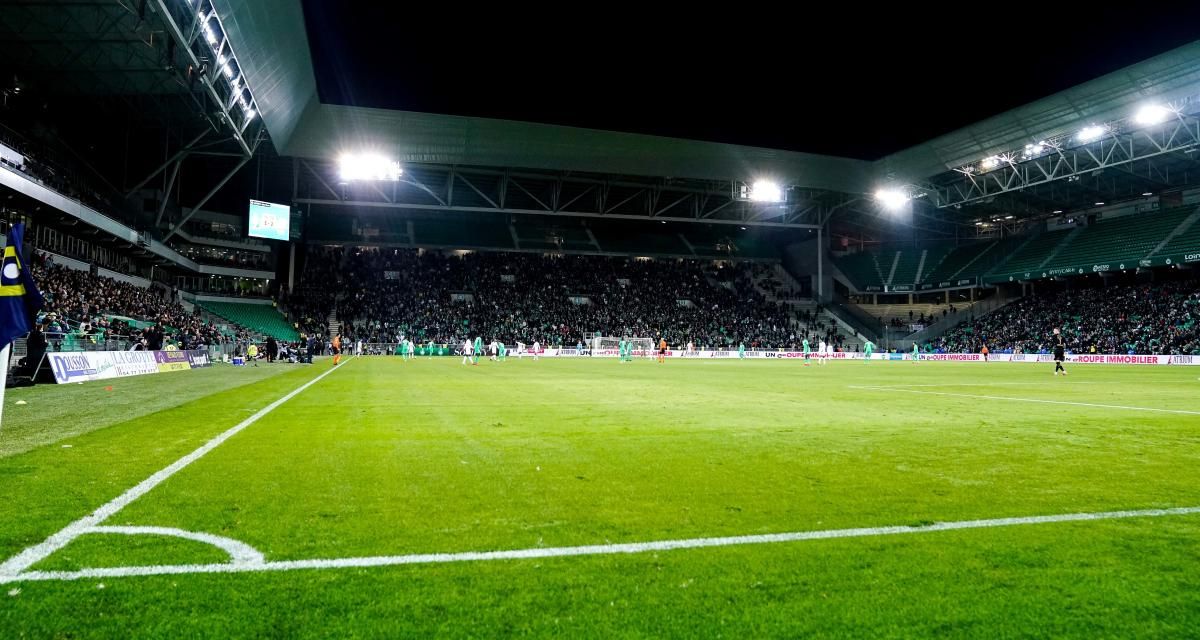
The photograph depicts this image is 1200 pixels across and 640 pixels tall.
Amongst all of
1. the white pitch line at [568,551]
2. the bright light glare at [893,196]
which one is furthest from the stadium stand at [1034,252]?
the white pitch line at [568,551]

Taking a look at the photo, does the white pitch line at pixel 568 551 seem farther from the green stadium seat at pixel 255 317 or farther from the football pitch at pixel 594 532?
the green stadium seat at pixel 255 317

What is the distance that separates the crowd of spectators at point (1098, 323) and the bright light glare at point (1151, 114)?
15.8 meters

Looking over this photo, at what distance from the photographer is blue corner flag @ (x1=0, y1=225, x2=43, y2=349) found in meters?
5.96

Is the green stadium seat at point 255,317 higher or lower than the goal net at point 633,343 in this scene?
higher

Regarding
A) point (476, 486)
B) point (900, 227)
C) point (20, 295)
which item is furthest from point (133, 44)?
point (900, 227)

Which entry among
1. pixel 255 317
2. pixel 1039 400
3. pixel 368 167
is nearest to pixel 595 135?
pixel 368 167

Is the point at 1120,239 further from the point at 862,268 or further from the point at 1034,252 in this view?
the point at 862,268

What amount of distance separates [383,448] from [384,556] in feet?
11.6

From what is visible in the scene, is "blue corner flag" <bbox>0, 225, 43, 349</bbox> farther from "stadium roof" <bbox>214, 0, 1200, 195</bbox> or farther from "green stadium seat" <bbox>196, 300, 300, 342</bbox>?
"green stadium seat" <bbox>196, 300, 300, 342</bbox>

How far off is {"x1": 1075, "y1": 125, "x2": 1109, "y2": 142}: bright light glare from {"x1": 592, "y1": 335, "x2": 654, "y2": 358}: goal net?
101 ft

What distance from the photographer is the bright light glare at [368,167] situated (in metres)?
41.9

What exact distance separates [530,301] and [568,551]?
189 ft

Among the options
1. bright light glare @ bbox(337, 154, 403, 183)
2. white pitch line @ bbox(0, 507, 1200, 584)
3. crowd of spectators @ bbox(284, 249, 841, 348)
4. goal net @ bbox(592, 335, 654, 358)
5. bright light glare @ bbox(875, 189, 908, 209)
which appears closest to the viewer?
white pitch line @ bbox(0, 507, 1200, 584)

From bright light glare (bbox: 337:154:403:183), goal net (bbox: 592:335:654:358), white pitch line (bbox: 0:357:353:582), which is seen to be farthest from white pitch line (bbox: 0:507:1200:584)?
goal net (bbox: 592:335:654:358)
